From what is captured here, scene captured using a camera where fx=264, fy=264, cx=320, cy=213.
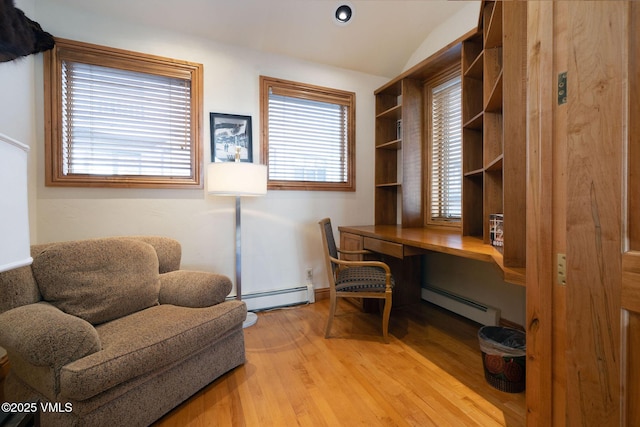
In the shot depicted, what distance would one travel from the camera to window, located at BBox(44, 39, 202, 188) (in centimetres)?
202

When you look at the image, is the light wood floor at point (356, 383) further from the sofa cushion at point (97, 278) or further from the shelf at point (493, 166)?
the shelf at point (493, 166)

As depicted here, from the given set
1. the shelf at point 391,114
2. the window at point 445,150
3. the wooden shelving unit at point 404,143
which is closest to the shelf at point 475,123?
the window at point 445,150

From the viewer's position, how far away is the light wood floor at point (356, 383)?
1317 millimetres

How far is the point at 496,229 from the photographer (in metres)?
1.60

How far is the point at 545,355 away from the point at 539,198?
45cm

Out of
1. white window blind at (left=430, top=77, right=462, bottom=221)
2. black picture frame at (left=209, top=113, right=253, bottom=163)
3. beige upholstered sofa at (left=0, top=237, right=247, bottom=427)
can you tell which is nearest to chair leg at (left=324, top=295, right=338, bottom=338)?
beige upholstered sofa at (left=0, top=237, right=247, bottom=427)

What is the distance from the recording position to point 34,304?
1.29m

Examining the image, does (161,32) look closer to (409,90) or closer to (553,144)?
(409,90)

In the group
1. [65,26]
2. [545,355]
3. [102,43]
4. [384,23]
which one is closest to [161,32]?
[102,43]

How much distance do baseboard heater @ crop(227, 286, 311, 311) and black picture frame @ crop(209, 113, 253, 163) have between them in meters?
1.35

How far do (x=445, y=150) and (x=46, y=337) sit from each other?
2.94 meters

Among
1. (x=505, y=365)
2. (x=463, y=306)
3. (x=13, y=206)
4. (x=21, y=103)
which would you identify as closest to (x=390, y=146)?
(x=463, y=306)

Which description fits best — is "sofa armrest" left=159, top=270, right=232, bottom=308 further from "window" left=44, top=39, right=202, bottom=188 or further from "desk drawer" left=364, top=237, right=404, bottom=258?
"desk drawer" left=364, top=237, right=404, bottom=258

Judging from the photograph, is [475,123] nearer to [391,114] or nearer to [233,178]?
[391,114]
